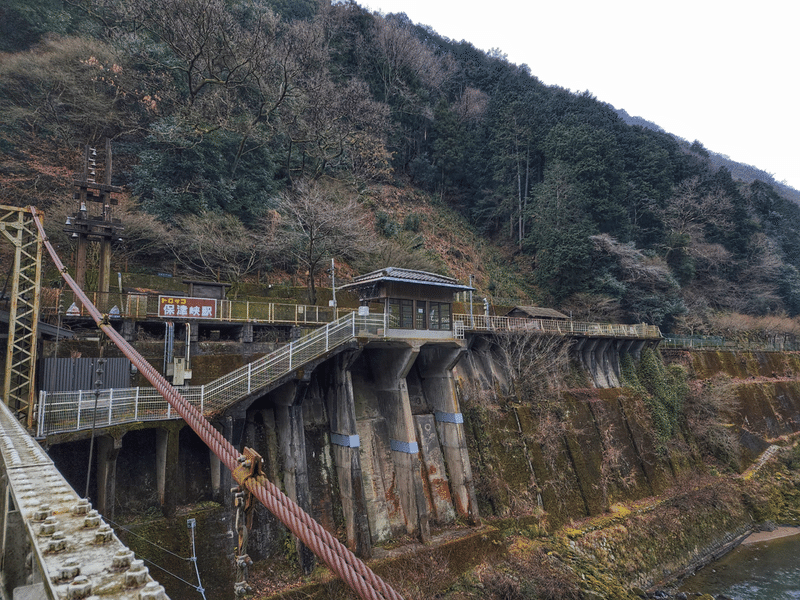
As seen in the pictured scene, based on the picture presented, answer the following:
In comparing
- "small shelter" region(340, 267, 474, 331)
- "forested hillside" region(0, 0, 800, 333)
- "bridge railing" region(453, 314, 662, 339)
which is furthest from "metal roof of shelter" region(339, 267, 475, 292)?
"forested hillside" region(0, 0, 800, 333)

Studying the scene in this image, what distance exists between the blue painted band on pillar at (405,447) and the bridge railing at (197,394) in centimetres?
492

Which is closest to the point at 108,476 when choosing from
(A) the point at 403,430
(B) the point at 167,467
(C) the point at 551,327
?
(B) the point at 167,467

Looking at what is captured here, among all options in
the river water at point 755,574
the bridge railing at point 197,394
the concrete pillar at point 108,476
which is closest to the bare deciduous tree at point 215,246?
the bridge railing at point 197,394

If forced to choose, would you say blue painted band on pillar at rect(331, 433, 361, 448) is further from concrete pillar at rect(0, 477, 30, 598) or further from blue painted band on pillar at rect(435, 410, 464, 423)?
concrete pillar at rect(0, 477, 30, 598)

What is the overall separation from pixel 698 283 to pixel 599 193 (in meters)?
16.2

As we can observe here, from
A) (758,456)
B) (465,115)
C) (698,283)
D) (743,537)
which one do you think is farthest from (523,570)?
(465,115)

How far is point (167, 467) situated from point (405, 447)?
9.03 metres

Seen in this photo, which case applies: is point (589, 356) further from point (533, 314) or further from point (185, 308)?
point (185, 308)

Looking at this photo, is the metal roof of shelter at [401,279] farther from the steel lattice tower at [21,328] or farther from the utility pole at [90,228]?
the steel lattice tower at [21,328]

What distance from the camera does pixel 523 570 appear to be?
53.0 ft

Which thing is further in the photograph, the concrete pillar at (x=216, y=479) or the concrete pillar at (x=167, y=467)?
the concrete pillar at (x=216, y=479)

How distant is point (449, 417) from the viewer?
19.8 m

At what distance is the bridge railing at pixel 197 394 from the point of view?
11008 mm

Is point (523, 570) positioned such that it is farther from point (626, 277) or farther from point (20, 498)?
point (626, 277)
